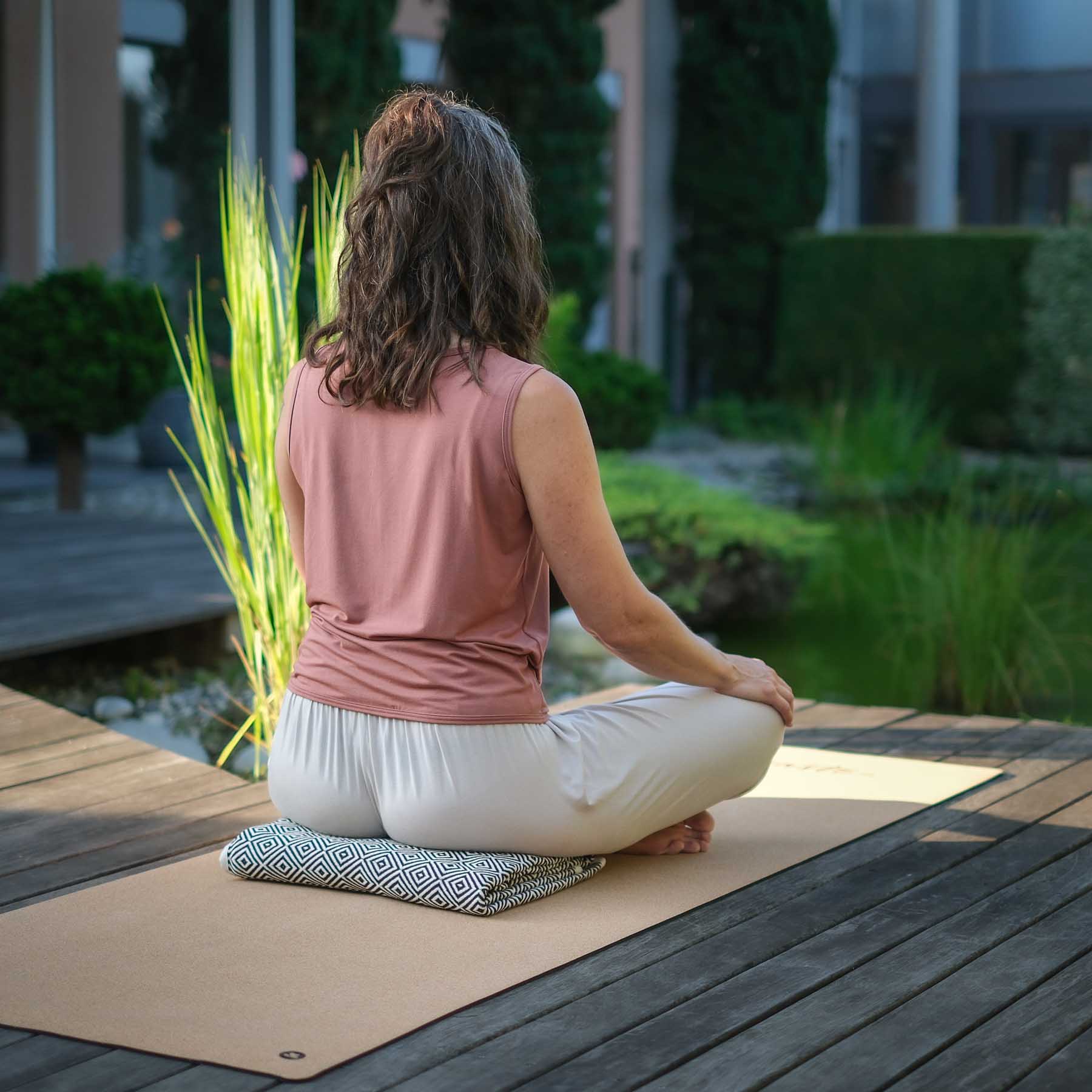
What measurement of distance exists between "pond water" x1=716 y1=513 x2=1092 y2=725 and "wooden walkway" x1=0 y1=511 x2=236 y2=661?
1760 mm

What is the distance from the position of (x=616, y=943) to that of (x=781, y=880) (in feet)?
1.19

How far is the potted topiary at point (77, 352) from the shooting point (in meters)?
6.15

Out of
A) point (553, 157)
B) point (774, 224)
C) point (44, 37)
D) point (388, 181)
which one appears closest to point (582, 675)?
point (388, 181)

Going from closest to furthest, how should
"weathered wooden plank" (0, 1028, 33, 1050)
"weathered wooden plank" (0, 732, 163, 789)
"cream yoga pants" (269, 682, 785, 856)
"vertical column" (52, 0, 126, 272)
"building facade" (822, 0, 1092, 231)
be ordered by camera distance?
"weathered wooden plank" (0, 1028, 33, 1050), "cream yoga pants" (269, 682, 785, 856), "weathered wooden plank" (0, 732, 163, 789), "vertical column" (52, 0, 126, 272), "building facade" (822, 0, 1092, 231)

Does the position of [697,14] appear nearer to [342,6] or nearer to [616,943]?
[342,6]

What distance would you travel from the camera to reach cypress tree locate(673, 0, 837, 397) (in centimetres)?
1168

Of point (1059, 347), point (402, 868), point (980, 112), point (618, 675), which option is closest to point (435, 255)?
point (402, 868)

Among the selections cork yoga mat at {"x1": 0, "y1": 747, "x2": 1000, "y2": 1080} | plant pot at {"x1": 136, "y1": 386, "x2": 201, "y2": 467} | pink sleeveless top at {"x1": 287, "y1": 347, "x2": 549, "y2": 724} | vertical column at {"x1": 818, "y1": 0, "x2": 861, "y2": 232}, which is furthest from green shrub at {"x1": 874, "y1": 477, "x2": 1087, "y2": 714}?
vertical column at {"x1": 818, "y1": 0, "x2": 861, "y2": 232}

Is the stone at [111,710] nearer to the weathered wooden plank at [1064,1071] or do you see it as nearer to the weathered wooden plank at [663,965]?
the weathered wooden plank at [663,965]

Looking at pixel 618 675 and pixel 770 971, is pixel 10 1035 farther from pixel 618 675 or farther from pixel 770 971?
pixel 618 675

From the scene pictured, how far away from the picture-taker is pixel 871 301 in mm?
10977

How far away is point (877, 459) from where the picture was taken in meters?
8.07

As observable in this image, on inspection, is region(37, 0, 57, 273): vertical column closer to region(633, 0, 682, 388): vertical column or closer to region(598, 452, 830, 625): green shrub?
region(598, 452, 830, 625): green shrub

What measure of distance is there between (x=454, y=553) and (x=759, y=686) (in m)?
0.53
